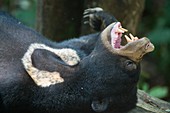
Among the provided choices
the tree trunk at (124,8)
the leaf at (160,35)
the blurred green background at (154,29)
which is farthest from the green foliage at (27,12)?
the tree trunk at (124,8)

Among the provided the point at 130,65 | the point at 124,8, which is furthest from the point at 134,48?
the point at 124,8

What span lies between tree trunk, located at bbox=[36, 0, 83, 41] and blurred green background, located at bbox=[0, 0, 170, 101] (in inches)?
76.9

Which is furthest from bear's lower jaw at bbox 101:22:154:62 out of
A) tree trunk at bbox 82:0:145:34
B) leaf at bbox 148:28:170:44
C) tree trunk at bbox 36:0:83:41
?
leaf at bbox 148:28:170:44

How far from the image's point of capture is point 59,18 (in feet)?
19.4

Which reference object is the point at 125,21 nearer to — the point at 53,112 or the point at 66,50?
the point at 66,50

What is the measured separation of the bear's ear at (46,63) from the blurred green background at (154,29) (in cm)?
343

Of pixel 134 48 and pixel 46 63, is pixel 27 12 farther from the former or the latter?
pixel 134 48

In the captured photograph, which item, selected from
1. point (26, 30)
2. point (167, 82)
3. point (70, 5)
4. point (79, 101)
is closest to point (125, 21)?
point (70, 5)

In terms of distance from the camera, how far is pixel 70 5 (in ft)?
19.2

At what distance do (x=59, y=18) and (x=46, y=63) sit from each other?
1624 mm

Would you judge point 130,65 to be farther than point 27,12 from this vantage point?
No

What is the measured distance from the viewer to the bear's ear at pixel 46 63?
4262 mm

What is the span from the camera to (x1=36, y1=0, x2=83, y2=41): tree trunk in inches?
230

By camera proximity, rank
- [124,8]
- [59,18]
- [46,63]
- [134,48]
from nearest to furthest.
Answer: [134,48] → [46,63] → [124,8] → [59,18]
